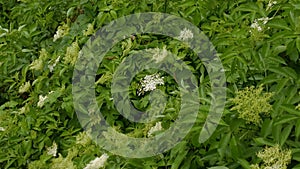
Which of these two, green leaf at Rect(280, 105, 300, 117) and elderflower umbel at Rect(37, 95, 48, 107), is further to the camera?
elderflower umbel at Rect(37, 95, 48, 107)

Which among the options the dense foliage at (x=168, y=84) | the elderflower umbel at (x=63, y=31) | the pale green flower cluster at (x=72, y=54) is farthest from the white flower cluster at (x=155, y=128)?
the elderflower umbel at (x=63, y=31)

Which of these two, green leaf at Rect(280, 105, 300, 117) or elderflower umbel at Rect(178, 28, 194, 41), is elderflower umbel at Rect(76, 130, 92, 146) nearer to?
elderflower umbel at Rect(178, 28, 194, 41)

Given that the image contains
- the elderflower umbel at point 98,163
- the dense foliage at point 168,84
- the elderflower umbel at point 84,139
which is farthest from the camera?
the elderflower umbel at point 84,139

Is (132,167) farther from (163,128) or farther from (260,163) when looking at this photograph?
(260,163)

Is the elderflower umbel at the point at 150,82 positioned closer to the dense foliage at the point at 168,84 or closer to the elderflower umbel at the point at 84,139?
the dense foliage at the point at 168,84

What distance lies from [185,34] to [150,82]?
0.28 metres

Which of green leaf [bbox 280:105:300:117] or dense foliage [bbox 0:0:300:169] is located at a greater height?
green leaf [bbox 280:105:300:117]

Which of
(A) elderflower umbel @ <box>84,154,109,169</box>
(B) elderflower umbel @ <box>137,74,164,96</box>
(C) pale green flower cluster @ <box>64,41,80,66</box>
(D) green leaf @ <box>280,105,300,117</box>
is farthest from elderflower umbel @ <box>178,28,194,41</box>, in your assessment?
(D) green leaf @ <box>280,105,300,117</box>

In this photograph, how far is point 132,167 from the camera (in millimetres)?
1528

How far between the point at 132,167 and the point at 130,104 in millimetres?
437

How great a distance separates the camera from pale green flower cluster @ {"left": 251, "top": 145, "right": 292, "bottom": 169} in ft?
3.79

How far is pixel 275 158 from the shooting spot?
1173mm

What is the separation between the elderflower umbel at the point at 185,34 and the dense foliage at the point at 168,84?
37 mm

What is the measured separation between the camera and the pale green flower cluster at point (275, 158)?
1.16 meters
